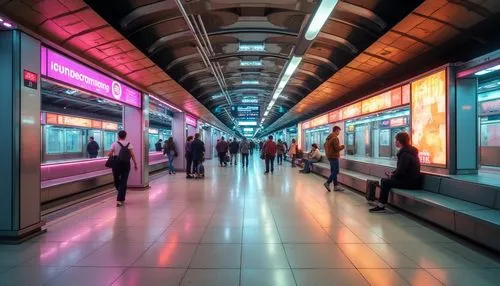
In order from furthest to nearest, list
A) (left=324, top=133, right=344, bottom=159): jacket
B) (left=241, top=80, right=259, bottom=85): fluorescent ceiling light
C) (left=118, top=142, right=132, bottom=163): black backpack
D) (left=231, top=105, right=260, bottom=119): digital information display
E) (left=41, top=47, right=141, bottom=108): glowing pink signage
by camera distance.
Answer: (left=231, top=105, right=260, bottom=119): digital information display
(left=241, top=80, right=259, bottom=85): fluorescent ceiling light
(left=324, top=133, right=344, bottom=159): jacket
(left=118, top=142, right=132, bottom=163): black backpack
(left=41, top=47, right=141, bottom=108): glowing pink signage

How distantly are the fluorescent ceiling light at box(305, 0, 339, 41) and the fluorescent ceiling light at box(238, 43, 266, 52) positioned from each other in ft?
10.6

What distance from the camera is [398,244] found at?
4359mm

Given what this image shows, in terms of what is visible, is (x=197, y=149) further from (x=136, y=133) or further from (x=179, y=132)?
(x=179, y=132)

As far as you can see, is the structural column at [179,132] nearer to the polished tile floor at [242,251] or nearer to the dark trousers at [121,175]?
the dark trousers at [121,175]

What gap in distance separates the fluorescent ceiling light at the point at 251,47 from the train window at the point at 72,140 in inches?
393

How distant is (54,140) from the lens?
1424cm

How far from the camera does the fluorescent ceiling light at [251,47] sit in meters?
9.13

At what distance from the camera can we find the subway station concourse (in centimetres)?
365

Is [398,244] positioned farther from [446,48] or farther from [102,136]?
[102,136]

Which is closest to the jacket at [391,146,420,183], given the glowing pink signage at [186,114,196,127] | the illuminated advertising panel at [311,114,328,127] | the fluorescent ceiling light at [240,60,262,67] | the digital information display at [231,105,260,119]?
the fluorescent ceiling light at [240,60,262,67]

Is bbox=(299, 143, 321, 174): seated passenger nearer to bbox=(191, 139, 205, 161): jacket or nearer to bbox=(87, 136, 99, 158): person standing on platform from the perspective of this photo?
bbox=(191, 139, 205, 161): jacket

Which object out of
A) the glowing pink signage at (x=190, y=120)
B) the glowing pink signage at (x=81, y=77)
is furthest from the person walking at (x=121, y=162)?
the glowing pink signage at (x=190, y=120)

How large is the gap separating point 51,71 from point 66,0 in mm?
1546

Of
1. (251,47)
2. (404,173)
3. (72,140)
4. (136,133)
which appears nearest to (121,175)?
(136,133)
